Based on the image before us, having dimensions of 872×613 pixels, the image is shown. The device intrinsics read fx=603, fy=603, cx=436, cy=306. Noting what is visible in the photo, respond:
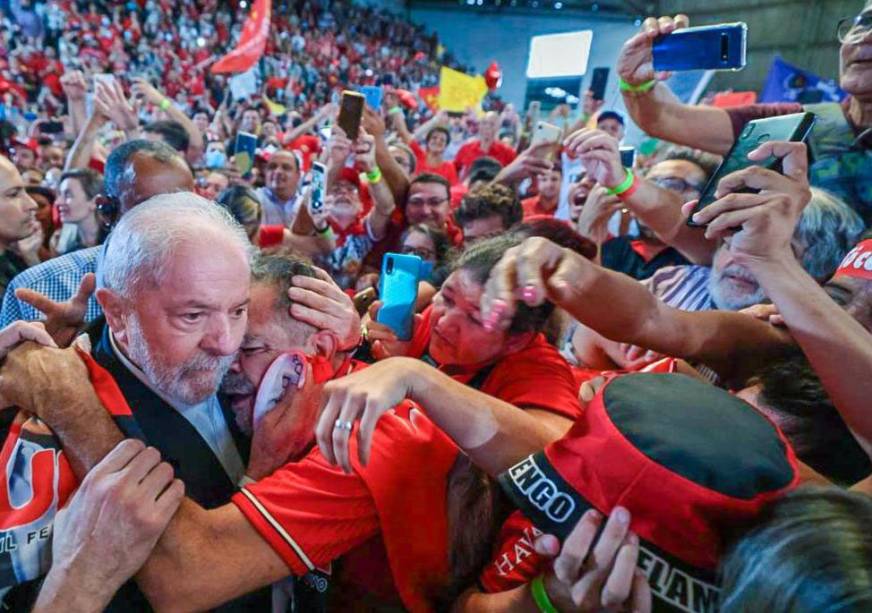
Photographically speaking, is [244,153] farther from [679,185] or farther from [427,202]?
[679,185]

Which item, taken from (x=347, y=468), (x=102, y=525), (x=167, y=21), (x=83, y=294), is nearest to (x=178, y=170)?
(x=83, y=294)

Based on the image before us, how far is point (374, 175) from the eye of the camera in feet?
11.4

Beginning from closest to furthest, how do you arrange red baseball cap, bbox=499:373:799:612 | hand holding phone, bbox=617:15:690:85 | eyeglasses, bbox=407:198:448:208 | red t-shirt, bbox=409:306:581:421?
1. red baseball cap, bbox=499:373:799:612
2. red t-shirt, bbox=409:306:581:421
3. hand holding phone, bbox=617:15:690:85
4. eyeglasses, bbox=407:198:448:208

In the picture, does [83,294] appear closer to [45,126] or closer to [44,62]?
[45,126]

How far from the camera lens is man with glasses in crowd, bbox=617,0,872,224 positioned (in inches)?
79.2

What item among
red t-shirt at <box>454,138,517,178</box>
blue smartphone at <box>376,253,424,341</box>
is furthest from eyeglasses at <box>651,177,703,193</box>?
red t-shirt at <box>454,138,517,178</box>

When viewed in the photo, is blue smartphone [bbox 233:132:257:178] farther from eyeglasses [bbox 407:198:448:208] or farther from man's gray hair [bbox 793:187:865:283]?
man's gray hair [bbox 793:187:865:283]

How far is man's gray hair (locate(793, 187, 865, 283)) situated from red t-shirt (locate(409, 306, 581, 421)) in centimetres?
85

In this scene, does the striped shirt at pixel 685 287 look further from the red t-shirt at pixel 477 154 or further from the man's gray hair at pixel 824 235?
the red t-shirt at pixel 477 154

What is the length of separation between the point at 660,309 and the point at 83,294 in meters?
1.51

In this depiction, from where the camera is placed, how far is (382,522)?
1.31 m

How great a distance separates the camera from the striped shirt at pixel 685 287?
7.13 ft

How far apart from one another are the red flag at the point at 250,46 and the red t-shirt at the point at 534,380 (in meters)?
5.90

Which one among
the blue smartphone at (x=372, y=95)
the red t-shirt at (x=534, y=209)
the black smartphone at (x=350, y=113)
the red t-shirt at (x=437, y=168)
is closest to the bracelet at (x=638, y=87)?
the black smartphone at (x=350, y=113)
